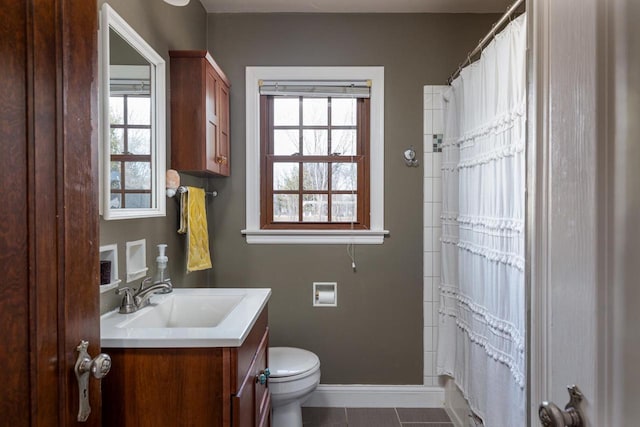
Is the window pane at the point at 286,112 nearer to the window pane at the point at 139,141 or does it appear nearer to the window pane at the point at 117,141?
the window pane at the point at 139,141

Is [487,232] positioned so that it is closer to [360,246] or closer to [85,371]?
[360,246]

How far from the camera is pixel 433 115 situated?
7.83 ft

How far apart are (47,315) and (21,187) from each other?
0.23 m

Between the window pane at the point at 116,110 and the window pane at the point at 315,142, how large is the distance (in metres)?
1.24

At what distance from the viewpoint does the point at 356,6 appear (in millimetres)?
2299

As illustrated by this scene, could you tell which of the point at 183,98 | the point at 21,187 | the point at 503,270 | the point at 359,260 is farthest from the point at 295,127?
the point at 21,187

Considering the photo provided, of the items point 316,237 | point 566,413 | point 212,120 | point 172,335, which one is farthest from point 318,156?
point 566,413

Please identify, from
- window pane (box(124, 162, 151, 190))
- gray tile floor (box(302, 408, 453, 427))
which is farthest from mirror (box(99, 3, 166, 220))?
gray tile floor (box(302, 408, 453, 427))

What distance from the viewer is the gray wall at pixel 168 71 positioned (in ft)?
4.54

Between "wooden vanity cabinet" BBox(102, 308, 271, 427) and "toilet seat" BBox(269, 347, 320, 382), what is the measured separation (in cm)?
75

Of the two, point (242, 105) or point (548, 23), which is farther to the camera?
point (242, 105)

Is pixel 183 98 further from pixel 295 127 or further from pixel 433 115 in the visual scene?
pixel 433 115

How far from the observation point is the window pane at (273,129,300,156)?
2465mm

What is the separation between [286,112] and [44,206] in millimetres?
1953
